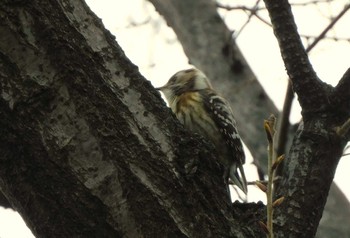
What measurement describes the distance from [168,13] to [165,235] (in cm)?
424

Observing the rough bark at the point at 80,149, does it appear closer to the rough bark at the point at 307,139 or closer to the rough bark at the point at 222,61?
the rough bark at the point at 307,139

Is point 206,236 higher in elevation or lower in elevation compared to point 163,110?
lower

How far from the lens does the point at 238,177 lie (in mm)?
4773

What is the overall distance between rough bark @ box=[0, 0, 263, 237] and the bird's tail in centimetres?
256

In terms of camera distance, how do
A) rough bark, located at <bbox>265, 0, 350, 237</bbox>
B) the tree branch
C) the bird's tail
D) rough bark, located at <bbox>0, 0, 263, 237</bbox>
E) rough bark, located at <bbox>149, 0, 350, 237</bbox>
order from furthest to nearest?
rough bark, located at <bbox>149, 0, 350, 237</bbox> → the bird's tail → the tree branch → rough bark, located at <bbox>265, 0, 350, 237</bbox> → rough bark, located at <bbox>0, 0, 263, 237</bbox>

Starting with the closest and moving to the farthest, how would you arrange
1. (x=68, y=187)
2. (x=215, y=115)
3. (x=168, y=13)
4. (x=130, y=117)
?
(x=68, y=187) < (x=130, y=117) < (x=215, y=115) < (x=168, y=13)

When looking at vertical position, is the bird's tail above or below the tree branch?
above

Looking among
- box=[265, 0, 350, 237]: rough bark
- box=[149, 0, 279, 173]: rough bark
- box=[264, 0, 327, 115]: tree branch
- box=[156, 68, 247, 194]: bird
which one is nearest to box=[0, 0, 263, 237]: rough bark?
box=[265, 0, 350, 237]: rough bark

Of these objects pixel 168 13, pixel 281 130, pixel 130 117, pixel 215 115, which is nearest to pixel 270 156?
pixel 130 117

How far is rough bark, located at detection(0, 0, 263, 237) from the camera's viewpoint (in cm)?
197

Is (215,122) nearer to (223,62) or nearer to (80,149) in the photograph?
(223,62)

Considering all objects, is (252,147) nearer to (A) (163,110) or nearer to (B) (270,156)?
(A) (163,110)

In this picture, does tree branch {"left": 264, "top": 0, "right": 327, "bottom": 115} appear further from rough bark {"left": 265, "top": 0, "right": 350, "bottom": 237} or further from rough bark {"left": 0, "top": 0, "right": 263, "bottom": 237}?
rough bark {"left": 0, "top": 0, "right": 263, "bottom": 237}

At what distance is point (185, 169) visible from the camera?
6.96 feet
